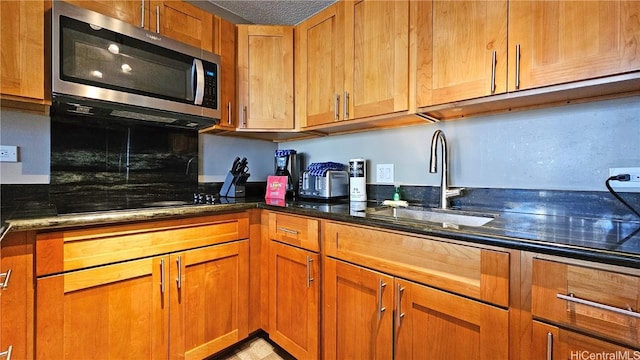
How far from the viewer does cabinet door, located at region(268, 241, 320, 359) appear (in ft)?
4.54

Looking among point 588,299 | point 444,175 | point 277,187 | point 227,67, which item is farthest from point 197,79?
point 588,299

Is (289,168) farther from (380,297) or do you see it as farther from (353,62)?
(380,297)

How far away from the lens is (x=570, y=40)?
100cm

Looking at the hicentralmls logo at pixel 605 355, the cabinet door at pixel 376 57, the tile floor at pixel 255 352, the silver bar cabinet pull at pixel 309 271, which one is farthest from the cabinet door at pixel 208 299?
the hicentralmls logo at pixel 605 355

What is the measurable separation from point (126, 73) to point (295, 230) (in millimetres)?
1148

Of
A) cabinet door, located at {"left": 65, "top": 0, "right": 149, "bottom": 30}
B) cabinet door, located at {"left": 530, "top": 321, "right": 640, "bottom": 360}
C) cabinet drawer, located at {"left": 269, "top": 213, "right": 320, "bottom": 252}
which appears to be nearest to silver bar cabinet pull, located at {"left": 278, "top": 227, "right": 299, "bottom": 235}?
cabinet drawer, located at {"left": 269, "top": 213, "right": 320, "bottom": 252}

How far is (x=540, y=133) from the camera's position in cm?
128

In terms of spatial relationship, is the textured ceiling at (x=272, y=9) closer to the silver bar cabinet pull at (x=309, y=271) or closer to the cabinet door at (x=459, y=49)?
the cabinet door at (x=459, y=49)

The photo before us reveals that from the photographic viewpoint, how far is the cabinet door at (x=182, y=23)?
153cm

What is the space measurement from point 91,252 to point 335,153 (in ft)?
4.93

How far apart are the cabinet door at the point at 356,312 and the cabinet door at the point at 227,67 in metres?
1.14

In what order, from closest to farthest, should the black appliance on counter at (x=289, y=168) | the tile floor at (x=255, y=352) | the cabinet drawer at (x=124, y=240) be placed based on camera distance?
1. the cabinet drawer at (x=124, y=240)
2. the tile floor at (x=255, y=352)
3. the black appliance on counter at (x=289, y=168)

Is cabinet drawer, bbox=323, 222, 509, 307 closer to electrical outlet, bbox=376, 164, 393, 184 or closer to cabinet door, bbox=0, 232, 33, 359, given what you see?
electrical outlet, bbox=376, 164, 393, 184

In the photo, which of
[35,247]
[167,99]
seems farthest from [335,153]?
[35,247]
